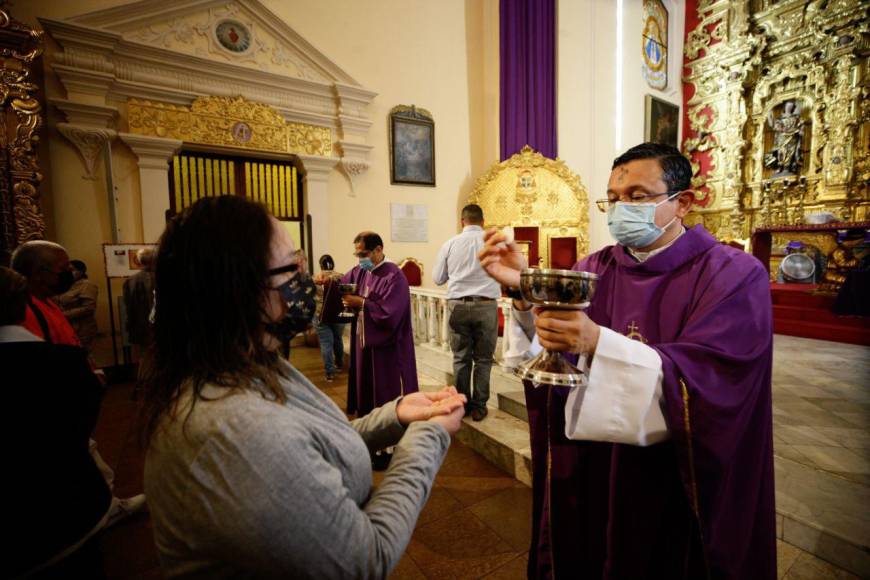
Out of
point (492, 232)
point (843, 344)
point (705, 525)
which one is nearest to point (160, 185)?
point (492, 232)

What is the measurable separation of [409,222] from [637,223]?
22.9 ft

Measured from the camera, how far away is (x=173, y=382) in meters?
0.77

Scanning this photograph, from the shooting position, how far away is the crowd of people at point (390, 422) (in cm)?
67

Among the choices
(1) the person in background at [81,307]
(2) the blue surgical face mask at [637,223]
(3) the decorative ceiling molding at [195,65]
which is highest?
(3) the decorative ceiling molding at [195,65]

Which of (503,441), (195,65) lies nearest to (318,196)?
(195,65)

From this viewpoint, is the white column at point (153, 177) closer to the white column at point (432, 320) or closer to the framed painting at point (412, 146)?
the framed painting at point (412, 146)

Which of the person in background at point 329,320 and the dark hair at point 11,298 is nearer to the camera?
the dark hair at point 11,298

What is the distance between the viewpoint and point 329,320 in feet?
14.2

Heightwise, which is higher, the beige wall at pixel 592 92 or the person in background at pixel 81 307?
the beige wall at pixel 592 92

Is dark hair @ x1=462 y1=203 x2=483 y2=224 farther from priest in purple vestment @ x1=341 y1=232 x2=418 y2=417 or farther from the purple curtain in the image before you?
the purple curtain

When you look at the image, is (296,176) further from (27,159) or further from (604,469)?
(604,469)

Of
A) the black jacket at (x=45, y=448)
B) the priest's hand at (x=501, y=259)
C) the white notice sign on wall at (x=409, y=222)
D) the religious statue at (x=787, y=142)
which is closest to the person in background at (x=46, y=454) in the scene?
the black jacket at (x=45, y=448)

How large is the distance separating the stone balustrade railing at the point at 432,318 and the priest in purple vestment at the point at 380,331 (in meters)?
1.56

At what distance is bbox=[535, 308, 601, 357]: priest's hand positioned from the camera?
99cm
